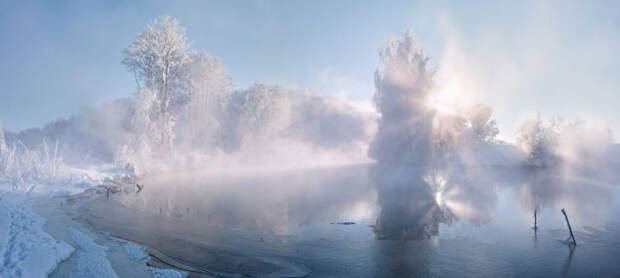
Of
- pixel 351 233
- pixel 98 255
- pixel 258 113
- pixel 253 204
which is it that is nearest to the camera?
pixel 98 255

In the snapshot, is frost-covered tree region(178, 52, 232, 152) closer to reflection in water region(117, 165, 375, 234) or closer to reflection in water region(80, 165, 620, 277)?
reflection in water region(117, 165, 375, 234)

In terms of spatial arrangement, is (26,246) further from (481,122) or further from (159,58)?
(481,122)

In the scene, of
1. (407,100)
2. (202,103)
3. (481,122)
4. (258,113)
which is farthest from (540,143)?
(202,103)

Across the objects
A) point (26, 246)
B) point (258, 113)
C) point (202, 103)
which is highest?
point (202, 103)

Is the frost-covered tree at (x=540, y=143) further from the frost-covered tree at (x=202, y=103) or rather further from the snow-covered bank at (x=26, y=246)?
the snow-covered bank at (x=26, y=246)

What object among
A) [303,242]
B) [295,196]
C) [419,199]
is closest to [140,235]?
[303,242]

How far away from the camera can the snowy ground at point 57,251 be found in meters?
6.54

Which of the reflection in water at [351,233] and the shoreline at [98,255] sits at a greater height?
the shoreline at [98,255]

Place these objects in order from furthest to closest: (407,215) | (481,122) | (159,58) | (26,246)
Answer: (481,122)
(159,58)
(407,215)
(26,246)

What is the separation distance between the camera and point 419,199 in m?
19.5

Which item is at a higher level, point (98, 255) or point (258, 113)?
point (258, 113)

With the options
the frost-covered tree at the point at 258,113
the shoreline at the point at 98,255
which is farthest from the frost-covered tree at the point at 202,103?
the shoreline at the point at 98,255

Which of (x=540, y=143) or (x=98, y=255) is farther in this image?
(x=540, y=143)

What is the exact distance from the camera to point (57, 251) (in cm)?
754
